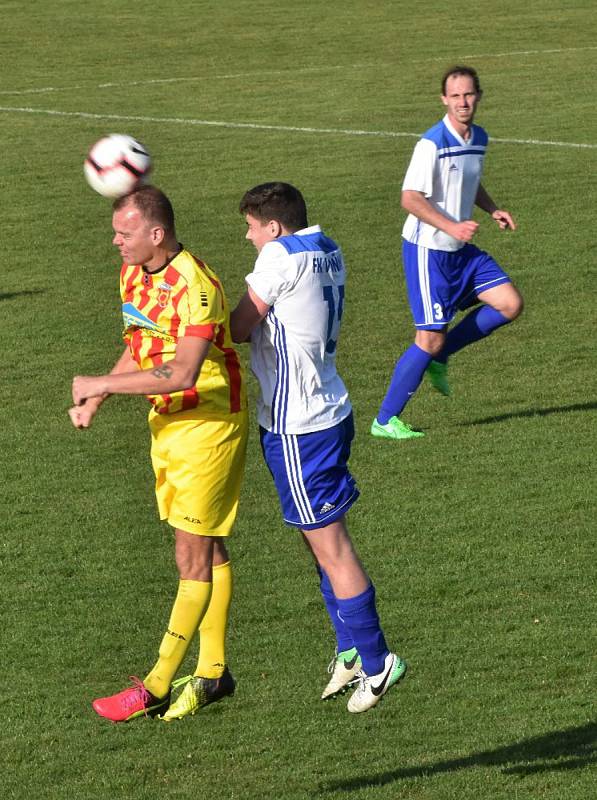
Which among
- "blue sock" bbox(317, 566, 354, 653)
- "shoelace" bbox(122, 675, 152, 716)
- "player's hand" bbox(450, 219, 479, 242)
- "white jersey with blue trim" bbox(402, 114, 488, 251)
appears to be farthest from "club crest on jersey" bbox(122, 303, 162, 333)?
"white jersey with blue trim" bbox(402, 114, 488, 251)

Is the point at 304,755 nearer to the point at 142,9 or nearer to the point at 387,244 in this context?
the point at 387,244

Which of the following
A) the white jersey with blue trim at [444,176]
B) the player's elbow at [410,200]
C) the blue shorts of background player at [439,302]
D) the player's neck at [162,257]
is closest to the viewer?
the player's neck at [162,257]

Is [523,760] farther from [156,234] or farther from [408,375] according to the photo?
[408,375]

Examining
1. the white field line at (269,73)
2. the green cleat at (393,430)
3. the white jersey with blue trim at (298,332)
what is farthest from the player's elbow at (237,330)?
the white field line at (269,73)

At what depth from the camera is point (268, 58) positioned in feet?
98.9

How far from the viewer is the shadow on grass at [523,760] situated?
6.75m

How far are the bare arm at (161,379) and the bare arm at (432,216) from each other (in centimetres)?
367

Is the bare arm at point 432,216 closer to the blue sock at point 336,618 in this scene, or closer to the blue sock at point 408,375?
the blue sock at point 408,375

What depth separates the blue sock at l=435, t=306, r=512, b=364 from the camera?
11.0 meters

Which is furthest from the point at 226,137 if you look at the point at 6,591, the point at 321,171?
the point at 6,591

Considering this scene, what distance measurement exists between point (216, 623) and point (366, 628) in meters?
0.77

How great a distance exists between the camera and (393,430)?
11078 millimetres

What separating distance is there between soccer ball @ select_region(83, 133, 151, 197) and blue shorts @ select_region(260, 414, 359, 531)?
1521 millimetres

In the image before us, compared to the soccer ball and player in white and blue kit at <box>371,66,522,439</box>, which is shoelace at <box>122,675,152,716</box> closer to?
the soccer ball
